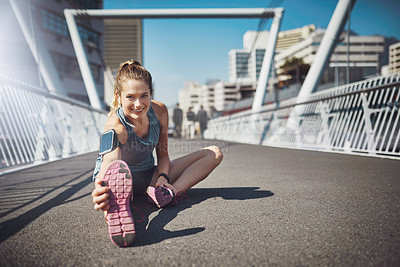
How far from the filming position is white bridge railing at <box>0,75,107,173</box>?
Answer: 187 inches

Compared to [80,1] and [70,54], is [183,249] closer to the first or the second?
[70,54]

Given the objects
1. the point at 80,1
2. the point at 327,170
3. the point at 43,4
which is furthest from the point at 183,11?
the point at 80,1

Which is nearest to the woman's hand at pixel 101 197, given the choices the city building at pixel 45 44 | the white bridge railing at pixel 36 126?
the white bridge railing at pixel 36 126

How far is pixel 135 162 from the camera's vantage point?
232cm

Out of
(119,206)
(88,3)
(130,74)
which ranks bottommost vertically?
(119,206)

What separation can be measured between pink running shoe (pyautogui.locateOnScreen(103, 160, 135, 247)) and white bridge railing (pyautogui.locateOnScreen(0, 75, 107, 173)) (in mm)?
3768

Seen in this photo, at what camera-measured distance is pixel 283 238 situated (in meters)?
1.51

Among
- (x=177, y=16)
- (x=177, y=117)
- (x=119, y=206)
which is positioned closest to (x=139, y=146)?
(x=119, y=206)

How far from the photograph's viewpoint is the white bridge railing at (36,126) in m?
4.74

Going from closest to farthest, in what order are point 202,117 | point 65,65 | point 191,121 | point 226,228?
→ point 226,228 → point 202,117 → point 191,121 → point 65,65

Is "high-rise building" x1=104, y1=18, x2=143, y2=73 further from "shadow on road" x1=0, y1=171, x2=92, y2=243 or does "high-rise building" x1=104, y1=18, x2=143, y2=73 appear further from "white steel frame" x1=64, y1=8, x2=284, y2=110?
"shadow on road" x1=0, y1=171, x2=92, y2=243

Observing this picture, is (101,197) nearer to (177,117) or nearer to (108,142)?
(108,142)

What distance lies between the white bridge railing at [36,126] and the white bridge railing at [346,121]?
6364 millimetres

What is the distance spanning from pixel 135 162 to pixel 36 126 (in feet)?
15.3
